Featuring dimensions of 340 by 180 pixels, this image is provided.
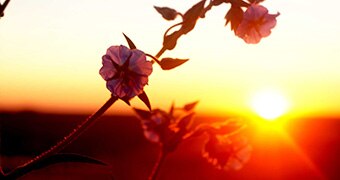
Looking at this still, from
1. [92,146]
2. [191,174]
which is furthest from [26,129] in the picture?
[191,174]

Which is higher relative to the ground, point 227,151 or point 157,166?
point 227,151

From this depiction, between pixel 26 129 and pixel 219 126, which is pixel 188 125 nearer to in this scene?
pixel 219 126

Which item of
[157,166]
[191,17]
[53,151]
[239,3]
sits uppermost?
[239,3]

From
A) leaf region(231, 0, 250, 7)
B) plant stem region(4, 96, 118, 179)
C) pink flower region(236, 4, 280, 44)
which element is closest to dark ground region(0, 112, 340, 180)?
pink flower region(236, 4, 280, 44)

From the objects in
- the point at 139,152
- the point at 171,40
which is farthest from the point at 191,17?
the point at 139,152

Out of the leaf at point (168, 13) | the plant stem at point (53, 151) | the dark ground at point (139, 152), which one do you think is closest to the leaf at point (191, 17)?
the leaf at point (168, 13)

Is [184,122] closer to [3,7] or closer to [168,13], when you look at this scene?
[168,13]

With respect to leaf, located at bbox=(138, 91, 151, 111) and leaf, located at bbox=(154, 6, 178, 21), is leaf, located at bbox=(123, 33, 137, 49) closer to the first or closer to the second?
leaf, located at bbox=(138, 91, 151, 111)
